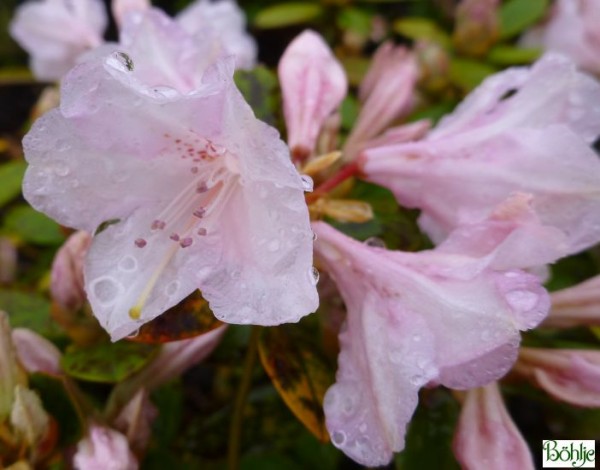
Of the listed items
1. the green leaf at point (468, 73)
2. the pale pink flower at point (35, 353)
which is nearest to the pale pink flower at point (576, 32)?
the green leaf at point (468, 73)

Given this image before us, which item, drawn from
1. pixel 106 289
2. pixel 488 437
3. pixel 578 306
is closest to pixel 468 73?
pixel 578 306

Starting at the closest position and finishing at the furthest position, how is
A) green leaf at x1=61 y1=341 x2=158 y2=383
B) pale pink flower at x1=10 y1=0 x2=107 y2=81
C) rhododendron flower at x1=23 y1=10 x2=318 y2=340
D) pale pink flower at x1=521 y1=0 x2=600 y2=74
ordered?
rhododendron flower at x1=23 y1=10 x2=318 y2=340
green leaf at x1=61 y1=341 x2=158 y2=383
pale pink flower at x1=10 y1=0 x2=107 y2=81
pale pink flower at x1=521 y1=0 x2=600 y2=74

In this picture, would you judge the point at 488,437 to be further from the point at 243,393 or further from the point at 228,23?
the point at 228,23

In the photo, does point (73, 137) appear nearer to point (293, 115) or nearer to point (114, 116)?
point (114, 116)

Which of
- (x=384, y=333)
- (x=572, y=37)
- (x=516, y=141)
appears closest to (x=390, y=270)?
(x=384, y=333)

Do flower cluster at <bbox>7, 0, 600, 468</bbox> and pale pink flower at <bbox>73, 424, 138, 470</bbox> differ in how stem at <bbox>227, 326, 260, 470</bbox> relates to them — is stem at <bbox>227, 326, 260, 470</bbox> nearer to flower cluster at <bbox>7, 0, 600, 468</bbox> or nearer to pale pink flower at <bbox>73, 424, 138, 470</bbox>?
flower cluster at <bbox>7, 0, 600, 468</bbox>

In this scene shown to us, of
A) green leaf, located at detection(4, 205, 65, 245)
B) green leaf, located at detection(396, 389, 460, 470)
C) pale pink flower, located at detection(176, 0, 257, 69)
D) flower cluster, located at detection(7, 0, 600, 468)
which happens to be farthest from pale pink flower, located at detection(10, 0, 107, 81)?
green leaf, located at detection(396, 389, 460, 470)

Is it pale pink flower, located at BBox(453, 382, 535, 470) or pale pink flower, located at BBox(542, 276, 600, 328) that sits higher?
pale pink flower, located at BBox(542, 276, 600, 328)
